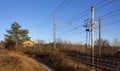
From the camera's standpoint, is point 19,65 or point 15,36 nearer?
point 19,65

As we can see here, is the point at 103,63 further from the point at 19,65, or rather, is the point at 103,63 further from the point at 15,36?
the point at 15,36

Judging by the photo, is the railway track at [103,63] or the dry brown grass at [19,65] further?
the dry brown grass at [19,65]

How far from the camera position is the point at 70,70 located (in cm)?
2469

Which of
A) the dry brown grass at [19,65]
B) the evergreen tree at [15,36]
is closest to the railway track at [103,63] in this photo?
the dry brown grass at [19,65]

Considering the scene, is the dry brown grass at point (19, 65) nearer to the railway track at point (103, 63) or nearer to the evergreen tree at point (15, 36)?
the railway track at point (103, 63)

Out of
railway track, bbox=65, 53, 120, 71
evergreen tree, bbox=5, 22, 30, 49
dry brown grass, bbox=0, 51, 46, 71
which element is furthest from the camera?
evergreen tree, bbox=5, 22, 30, 49

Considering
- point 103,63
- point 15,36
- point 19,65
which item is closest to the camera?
point 19,65

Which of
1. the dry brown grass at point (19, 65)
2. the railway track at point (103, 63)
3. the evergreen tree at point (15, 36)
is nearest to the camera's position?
the railway track at point (103, 63)

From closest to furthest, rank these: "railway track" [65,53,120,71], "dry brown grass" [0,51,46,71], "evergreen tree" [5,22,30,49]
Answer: "railway track" [65,53,120,71]
"dry brown grass" [0,51,46,71]
"evergreen tree" [5,22,30,49]

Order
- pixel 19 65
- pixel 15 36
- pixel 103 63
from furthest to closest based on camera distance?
1. pixel 15 36
2. pixel 103 63
3. pixel 19 65

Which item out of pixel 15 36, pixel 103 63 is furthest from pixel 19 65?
pixel 15 36

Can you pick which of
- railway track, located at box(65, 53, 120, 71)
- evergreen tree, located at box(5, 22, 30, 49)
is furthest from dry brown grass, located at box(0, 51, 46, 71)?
evergreen tree, located at box(5, 22, 30, 49)

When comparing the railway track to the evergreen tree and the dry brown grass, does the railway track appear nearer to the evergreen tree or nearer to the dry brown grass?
the dry brown grass

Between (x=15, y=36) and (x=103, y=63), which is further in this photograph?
(x=15, y=36)
